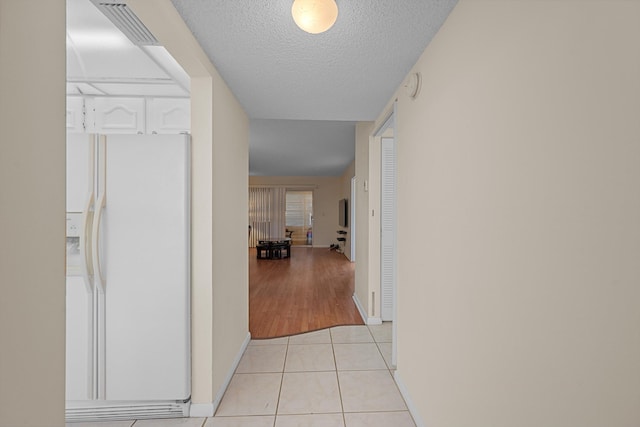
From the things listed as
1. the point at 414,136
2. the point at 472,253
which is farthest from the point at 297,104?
the point at 472,253

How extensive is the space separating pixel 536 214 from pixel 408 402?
5.33 feet

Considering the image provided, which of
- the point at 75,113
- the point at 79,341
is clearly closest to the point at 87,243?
the point at 79,341

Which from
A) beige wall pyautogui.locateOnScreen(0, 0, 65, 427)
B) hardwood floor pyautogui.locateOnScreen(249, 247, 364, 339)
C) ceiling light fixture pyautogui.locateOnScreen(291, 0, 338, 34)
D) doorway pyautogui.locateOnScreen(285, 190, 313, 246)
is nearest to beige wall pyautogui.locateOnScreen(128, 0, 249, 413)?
ceiling light fixture pyautogui.locateOnScreen(291, 0, 338, 34)

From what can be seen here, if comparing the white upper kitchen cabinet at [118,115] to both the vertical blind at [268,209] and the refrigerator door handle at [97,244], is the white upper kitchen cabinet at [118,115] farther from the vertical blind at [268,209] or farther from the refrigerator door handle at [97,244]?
the vertical blind at [268,209]

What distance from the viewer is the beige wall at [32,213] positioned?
61 cm

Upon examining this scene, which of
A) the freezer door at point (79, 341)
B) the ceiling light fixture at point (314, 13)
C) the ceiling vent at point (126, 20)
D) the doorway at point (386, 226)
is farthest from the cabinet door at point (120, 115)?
the doorway at point (386, 226)

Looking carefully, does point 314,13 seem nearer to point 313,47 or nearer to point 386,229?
point 313,47

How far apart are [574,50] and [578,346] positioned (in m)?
0.71

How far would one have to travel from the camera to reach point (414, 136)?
1.82 metres

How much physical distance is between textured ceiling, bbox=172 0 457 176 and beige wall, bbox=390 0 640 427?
0.26 m

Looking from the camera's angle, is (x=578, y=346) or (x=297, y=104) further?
(x=297, y=104)

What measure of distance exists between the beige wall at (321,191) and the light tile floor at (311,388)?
7.11 metres

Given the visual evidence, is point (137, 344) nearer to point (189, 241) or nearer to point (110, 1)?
point (189, 241)

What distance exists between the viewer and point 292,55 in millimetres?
1734
